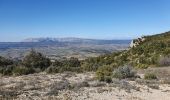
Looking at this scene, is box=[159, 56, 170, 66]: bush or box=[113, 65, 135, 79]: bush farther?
box=[159, 56, 170, 66]: bush

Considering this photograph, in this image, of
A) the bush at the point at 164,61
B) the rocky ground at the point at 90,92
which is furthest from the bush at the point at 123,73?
the bush at the point at 164,61

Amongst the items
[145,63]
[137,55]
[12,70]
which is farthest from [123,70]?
[137,55]

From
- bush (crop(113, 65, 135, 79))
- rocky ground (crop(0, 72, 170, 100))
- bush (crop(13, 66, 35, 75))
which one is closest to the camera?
rocky ground (crop(0, 72, 170, 100))

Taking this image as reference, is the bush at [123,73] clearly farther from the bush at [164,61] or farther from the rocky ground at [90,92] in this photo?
the bush at [164,61]

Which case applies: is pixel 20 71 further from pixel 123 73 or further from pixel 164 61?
pixel 164 61

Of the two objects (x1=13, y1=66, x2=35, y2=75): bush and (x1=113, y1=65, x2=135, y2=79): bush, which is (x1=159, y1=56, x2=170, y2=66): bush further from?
(x1=13, y1=66, x2=35, y2=75): bush

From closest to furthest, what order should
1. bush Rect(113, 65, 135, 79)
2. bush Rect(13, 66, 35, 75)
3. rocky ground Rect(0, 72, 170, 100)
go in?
rocky ground Rect(0, 72, 170, 100) → bush Rect(113, 65, 135, 79) → bush Rect(13, 66, 35, 75)

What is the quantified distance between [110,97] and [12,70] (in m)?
17.9

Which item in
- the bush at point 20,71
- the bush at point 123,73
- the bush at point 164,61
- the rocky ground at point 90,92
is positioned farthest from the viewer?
the bush at point 164,61

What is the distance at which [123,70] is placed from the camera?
89.5 feet

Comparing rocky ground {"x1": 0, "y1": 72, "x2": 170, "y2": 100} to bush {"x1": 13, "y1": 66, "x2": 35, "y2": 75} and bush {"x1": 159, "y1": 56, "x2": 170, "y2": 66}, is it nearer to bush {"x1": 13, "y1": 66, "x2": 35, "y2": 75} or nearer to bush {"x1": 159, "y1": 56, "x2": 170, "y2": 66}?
bush {"x1": 13, "y1": 66, "x2": 35, "y2": 75}

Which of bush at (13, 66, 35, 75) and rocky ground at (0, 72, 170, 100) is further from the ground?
rocky ground at (0, 72, 170, 100)

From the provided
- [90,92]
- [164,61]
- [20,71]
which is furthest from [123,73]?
[164,61]

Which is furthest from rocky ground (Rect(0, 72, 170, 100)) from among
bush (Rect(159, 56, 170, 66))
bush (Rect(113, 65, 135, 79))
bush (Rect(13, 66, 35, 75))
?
bush (Rect(159, 56, 170, 66))
